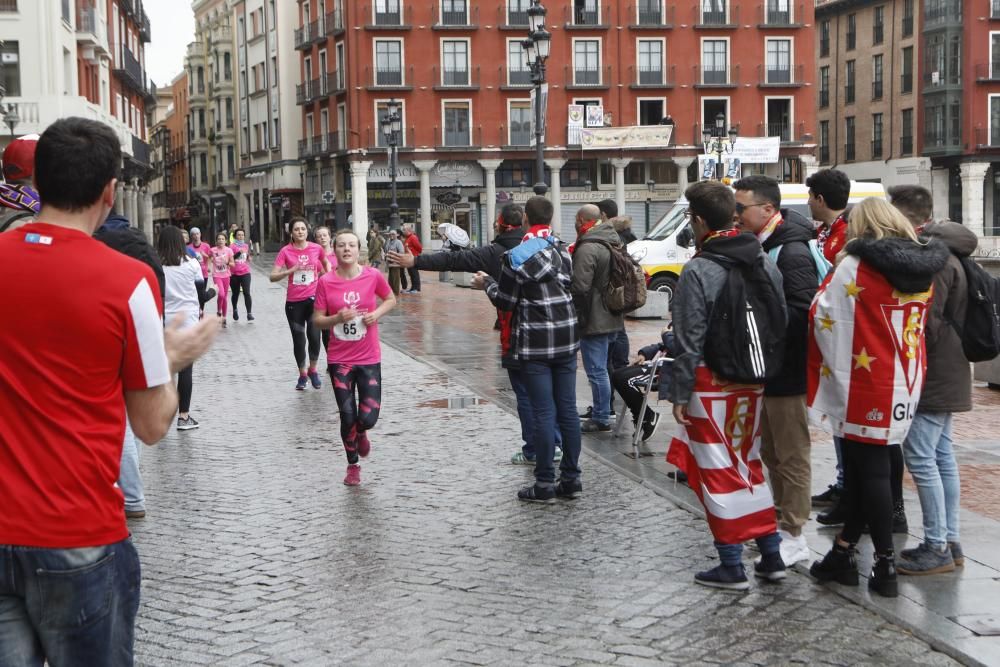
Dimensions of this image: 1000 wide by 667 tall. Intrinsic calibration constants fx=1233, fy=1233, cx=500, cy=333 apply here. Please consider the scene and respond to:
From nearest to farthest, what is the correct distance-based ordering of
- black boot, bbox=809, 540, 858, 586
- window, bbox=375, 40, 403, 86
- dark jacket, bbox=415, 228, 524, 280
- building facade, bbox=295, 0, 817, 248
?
black boot, bbox=809, 540, 858, 586 < dark jacket, bbox=415, 228, 524, 280 < building facade, bbox=295, 0, 817, 248 < window, bbox=375, 40, 403, 86

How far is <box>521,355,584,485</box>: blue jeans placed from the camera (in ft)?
25.0

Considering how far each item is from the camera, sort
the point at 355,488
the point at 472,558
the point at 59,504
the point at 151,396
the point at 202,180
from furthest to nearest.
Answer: the point at 202,180 < the point at 355,488 < the point at 472,558 < the point at 151,396 < the point at 59,504

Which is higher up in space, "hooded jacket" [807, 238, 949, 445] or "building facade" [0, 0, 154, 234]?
"building facade" [0, 0, 154, 234]

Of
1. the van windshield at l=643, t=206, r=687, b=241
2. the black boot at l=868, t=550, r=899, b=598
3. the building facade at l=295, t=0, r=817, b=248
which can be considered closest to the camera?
the black boot at l=868, t=550, r=899, b=598

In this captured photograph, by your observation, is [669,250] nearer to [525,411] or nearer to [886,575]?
[525,411]

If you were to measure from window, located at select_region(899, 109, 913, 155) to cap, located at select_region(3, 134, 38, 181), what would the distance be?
60.9 m

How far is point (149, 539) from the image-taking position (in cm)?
688

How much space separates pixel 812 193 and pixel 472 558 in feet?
9.01

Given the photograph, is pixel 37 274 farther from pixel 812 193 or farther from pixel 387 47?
pixel 387 47

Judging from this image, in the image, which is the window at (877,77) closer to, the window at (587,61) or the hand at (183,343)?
the window at (587,61)

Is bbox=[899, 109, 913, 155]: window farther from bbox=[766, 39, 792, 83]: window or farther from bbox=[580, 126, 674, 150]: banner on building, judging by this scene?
bbox=[580, 126, 674, 150]: banner on building

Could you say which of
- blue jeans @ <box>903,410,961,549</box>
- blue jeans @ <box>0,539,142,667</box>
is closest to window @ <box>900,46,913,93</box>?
blue jeans @ <box>903,410,961,549</box>

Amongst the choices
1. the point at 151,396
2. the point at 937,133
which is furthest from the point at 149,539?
the point at 937,133

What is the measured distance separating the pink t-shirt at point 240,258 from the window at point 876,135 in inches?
1926
